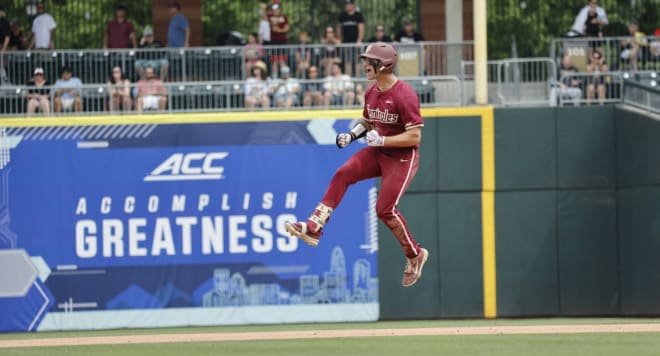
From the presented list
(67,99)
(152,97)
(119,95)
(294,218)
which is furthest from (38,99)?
(294,218)

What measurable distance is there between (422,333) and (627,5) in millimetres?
19700

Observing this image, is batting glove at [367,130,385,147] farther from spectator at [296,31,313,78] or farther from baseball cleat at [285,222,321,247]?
spectator at [296,31,313,78]

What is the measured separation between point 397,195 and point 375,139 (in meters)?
0.69

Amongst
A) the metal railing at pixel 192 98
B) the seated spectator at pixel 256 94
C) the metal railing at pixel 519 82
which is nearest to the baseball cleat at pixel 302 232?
the metal railing at pixel 192 98

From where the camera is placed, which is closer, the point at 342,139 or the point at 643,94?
the point at 342,139

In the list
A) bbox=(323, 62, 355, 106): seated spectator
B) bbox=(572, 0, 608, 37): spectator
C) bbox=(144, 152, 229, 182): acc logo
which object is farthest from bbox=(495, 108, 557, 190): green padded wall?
bbox=(144, 152, 229, 182): acc logo

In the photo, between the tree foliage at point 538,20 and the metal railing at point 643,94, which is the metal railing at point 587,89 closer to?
the metal railing at point 643,94

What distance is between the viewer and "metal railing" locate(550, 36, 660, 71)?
21.3 m

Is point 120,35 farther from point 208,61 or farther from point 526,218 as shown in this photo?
point 526,218

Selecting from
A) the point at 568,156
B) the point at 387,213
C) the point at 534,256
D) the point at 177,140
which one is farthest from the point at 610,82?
the point at 387,213

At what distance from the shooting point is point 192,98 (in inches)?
794

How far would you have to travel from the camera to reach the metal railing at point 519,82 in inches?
791

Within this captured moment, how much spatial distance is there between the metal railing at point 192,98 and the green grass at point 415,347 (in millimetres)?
5222

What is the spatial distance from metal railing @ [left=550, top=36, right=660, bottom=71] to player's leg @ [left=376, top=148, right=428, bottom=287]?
9009 millimetres
